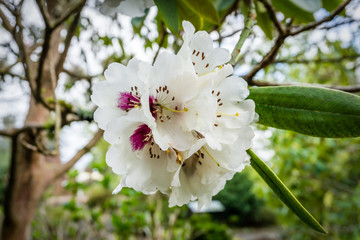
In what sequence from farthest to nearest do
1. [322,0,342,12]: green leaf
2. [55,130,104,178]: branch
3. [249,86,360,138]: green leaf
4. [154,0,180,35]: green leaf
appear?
[55,130,104,178]: branch < [322,0,342,12]: green leaf < [154,0,180,35]: green leaf < [249,86,360,138]: green leaf

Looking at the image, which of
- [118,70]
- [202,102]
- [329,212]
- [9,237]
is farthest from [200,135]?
[329,212]

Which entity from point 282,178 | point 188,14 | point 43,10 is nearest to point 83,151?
point 43,10

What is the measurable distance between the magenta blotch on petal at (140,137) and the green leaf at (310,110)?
0.64 ft

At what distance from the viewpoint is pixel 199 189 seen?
460 millimetres

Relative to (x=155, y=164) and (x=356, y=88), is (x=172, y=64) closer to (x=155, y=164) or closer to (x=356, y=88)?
(x=155, y=164)

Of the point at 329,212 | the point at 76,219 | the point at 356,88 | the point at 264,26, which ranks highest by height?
the point at 264,26

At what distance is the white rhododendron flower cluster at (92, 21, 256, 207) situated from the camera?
40 cm

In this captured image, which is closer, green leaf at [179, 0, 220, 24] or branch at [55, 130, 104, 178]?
green leaf at [179, 0, 220, 24]

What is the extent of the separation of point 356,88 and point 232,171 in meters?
0.49

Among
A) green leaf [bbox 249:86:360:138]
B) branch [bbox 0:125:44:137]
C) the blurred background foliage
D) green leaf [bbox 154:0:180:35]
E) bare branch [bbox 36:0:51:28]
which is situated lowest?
the blurred background foliage

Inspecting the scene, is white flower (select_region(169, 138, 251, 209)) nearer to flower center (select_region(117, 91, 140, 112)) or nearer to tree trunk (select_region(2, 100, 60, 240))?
flower center (select_region(117, 91, 140, 112))

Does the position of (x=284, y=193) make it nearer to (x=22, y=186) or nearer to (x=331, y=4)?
(x=331, y=4)

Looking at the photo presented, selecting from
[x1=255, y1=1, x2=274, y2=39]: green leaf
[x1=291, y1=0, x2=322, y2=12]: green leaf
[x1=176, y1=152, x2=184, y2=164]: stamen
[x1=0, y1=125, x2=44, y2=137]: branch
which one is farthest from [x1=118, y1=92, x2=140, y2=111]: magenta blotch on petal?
[x1=0, y1=125, x2=44, y2=137]: branch

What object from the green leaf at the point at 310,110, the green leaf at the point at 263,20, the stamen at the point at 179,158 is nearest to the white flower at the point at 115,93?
the stamen at the point at 179,158
